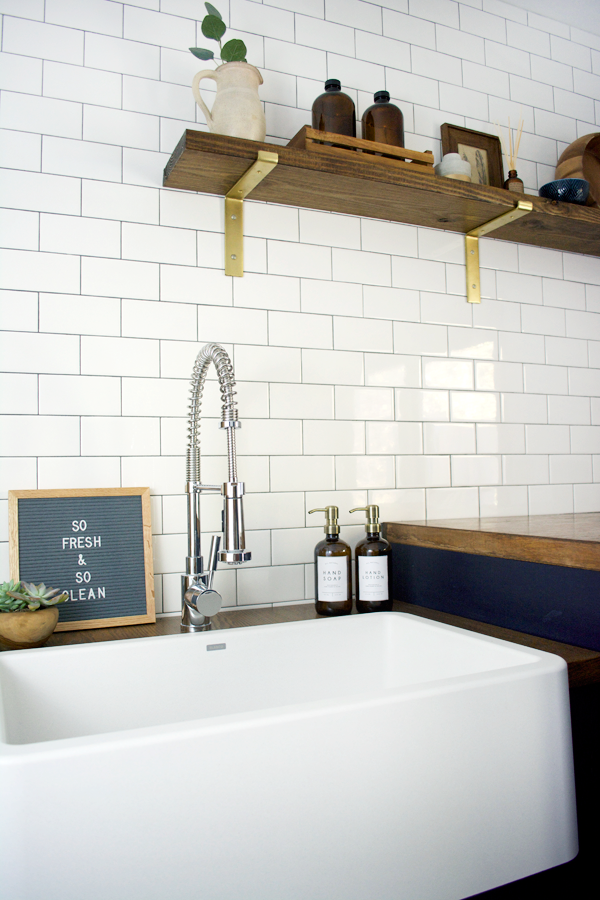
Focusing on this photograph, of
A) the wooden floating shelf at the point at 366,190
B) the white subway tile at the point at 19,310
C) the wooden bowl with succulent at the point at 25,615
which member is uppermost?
the wooden floating shelf at the point at 366,190

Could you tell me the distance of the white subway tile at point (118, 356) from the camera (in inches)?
52.2

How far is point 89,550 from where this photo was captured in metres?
1.28

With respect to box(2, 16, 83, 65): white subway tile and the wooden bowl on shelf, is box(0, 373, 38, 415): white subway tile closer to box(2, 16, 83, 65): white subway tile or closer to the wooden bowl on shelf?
box(2, 16, 83, 65): white subway tile

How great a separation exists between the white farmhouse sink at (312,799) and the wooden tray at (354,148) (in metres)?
1.04

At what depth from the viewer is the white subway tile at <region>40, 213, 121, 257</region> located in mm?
1312

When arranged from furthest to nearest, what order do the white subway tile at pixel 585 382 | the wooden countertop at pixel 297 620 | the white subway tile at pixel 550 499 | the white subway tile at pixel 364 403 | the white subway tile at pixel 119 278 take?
the white subway tile at pixel 585 382
the white subway tile at pixel 550 499
the white subway tile at pixel 364 403
the white subway tile at pixel 119 278
the wooden countertop at pixel 297 620

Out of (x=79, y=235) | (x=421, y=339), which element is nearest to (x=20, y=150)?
(x=79, y=235)

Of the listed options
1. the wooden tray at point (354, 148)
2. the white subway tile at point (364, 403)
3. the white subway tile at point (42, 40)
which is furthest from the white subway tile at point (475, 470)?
the white subway tile at point (42, 40)

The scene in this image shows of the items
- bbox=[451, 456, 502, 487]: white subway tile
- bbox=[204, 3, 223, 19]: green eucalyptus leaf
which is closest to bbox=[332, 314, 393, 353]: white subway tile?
bbox=[451, 456, 502, 487]: white subway tile

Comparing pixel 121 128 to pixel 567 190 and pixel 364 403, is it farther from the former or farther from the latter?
pixel 567 190

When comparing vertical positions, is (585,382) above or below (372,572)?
above

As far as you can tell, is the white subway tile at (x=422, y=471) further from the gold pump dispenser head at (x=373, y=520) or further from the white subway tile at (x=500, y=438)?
the gold pump dispenser head at (x=373, y=520)

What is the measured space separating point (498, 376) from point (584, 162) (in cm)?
67

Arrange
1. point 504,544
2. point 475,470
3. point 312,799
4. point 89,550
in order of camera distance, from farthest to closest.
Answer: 1. point 475,470
2. point 89,550
3. point 504,544
4. point 312,799
